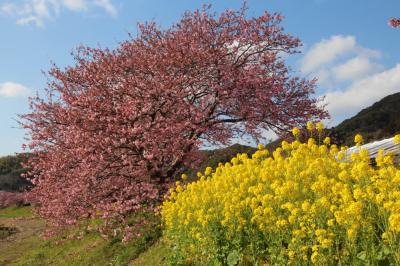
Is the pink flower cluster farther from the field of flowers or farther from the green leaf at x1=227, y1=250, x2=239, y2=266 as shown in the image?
the green leaf at x1=227, y1=250, x2=239, y2=266

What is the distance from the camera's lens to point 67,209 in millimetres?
16703

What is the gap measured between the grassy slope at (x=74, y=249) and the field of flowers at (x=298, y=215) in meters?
4.55

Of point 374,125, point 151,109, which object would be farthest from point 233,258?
point 374,125

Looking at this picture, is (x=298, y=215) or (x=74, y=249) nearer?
(x=298, y=215)

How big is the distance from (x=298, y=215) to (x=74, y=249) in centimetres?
1517

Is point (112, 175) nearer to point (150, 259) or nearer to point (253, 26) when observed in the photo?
point (150, 259)

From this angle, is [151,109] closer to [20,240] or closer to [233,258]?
[233,258]

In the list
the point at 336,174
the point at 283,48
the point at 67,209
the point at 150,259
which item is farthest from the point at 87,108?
the point at 336,174

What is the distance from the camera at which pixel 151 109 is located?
1711 cm

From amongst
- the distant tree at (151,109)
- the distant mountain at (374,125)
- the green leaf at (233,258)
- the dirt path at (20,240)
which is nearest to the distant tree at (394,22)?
the distant tree at (151,109)

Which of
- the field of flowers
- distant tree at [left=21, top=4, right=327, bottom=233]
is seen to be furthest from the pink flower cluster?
the field of flowers

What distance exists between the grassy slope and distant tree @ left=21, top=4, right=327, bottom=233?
4.11 feet

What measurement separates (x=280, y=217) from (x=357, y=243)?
4.53ft

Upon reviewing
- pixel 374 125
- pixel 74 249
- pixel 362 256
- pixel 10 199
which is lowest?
pixel 362 256
